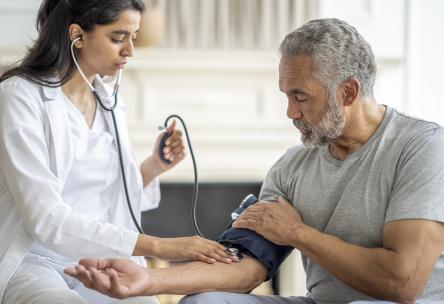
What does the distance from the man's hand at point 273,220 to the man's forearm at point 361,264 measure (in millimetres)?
76

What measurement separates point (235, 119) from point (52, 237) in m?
2.27

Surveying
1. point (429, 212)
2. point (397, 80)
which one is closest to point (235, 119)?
point (397, 80)

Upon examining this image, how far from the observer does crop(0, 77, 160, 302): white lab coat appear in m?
1.98

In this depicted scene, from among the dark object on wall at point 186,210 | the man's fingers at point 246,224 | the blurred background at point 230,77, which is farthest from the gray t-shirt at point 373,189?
the dark object on wall at point 186,210

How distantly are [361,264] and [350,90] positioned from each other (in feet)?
1.51

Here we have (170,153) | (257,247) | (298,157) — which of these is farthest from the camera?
(170,153)

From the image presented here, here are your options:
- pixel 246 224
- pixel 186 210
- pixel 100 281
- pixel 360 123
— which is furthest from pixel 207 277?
pixel 186 210

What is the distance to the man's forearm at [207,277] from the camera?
6.22ft

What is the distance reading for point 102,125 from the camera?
Answer: 2312mm

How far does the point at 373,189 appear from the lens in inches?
75.3

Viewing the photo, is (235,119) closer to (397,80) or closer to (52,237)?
(397,80)

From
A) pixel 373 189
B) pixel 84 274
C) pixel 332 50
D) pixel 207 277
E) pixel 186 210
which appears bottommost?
pixel 186 210

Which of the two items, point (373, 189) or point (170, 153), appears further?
point (170, 153)

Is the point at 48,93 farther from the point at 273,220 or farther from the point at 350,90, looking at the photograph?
the point at 350,90
